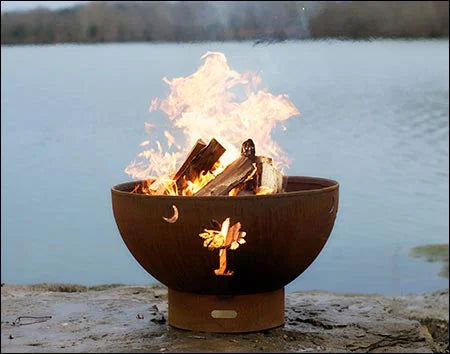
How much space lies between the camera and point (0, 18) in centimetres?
1399

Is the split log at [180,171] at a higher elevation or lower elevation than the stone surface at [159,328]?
higher

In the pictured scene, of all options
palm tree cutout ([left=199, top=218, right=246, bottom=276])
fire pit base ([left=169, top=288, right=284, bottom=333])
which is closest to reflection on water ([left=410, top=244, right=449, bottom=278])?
fire pit base ([left=169, top=288, right=284, bottom=333])

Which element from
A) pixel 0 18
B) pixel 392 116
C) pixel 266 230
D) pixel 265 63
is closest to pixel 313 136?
pixel 392 116

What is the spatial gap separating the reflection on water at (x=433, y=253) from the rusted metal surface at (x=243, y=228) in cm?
469

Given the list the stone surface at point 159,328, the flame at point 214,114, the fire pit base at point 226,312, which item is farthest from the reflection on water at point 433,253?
the fire pit base at point 226,312

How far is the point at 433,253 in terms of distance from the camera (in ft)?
27.7

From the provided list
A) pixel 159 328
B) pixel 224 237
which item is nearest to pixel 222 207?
pixel 224 237

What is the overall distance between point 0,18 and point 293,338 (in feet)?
37.2

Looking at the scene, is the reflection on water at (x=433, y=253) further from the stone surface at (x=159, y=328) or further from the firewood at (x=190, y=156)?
the firewood at (x=190, y=156)

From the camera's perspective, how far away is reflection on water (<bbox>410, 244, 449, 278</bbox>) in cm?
821

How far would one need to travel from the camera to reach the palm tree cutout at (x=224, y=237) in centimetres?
333

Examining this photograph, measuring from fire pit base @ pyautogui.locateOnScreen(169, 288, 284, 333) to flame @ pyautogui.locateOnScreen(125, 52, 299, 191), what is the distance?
1.86 ft

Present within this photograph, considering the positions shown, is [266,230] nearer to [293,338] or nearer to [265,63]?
[293,338]

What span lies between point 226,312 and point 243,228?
419mm
